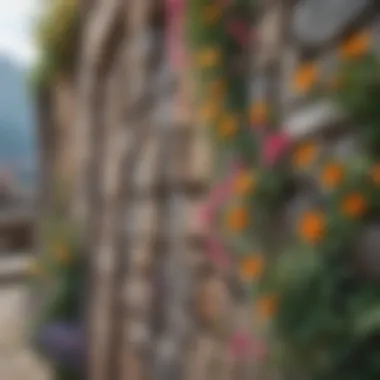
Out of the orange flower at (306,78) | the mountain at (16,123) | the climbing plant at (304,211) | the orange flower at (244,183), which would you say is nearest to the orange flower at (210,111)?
the climbing plant at (304,211)

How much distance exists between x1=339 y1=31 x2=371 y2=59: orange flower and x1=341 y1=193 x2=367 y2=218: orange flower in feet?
0.51

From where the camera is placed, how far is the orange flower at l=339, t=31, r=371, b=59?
3.34 feet

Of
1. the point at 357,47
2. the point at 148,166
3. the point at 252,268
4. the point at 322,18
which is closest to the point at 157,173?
the point at 148,166

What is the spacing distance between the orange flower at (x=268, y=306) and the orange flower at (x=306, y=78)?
0.26 metres

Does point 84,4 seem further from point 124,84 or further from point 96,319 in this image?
point 96,319

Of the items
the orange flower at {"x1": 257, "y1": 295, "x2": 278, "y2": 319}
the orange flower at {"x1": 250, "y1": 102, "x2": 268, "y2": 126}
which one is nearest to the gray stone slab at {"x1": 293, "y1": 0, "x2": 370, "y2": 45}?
the orange flower at {"x1": 250, "y1": 102, "x2": 268, "y2": 126}

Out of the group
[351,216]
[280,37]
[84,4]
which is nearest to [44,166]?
[84,4]

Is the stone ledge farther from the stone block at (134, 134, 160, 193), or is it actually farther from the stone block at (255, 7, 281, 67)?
the stone block at (255, 7, 281, 67)

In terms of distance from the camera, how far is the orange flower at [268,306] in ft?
3.71

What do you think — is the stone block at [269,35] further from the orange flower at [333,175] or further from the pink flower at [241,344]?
the pink flower at [241,344]

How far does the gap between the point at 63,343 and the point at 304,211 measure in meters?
1.31

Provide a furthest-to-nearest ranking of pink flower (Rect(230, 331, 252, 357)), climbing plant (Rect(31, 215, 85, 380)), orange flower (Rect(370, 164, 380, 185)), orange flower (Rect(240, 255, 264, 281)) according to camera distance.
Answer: climbing plant (Rect(31, 215, 85, 380)) → pink flower (Rect(230, 331, 252, 357)) → orange flower (Rect(240, 255, 264, 281)) → orange flower (Rect(370, 164, 380, 185))

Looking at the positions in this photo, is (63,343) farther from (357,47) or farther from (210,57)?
(357,47)

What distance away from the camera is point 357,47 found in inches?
40.3
